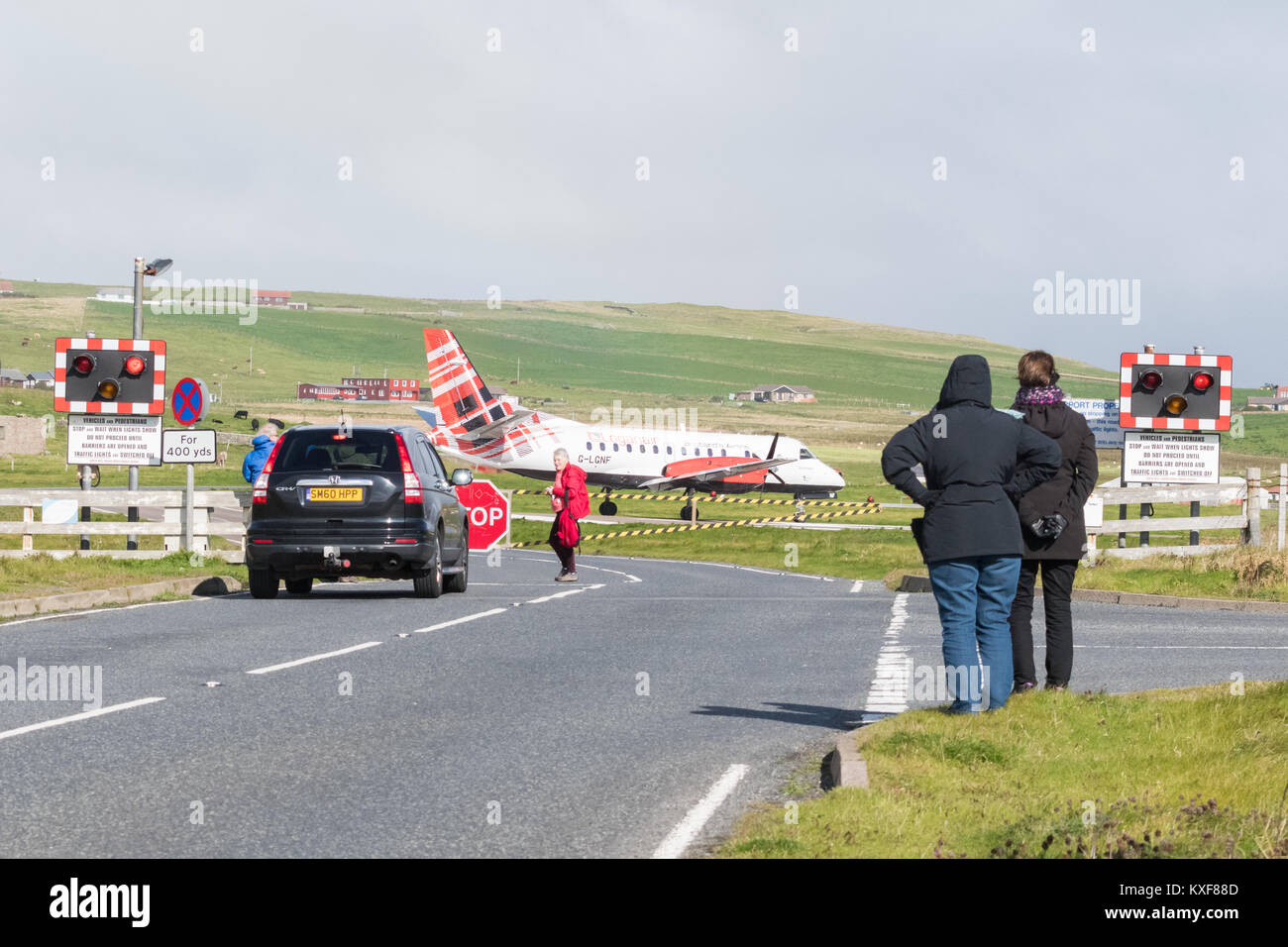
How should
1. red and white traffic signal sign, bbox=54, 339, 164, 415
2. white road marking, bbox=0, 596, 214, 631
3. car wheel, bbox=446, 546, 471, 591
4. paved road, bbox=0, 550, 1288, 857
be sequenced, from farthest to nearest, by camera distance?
1. red and white traffic signal sign, bbox=54, 339, 164, 415
2. car wheel, bbox=446, 546, 471, 591
3. white road marking, bbox=0, 596, 214, 631
4. paved road, bbox=0, 550, 1288, 857

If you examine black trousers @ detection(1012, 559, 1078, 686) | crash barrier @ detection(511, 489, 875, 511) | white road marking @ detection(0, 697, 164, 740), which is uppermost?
black trousers @ detection(1012, 559, 1078, 686)

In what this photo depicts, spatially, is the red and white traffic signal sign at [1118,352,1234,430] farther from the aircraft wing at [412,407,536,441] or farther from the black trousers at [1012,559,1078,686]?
the aircraft wing at [412,407,536,441]

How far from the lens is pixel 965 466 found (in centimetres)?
908

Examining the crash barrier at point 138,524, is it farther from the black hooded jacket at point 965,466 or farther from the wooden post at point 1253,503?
the black hooded jacket at point 965,466

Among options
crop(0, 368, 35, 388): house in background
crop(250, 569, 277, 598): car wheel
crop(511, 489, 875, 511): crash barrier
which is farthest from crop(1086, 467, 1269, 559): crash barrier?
crop(0, 368, 35, 388): house in background

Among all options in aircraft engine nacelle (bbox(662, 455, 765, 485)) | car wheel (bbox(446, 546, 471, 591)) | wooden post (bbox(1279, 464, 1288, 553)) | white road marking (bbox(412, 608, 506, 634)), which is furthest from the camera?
aircraft engine nacelle (bbox(662, 455, 765, 485))

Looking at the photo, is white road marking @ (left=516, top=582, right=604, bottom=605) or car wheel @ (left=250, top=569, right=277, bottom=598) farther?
white road marking @ (left=516, top=582, right=604, bottom=605)

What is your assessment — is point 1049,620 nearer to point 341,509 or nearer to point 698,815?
point 698,815

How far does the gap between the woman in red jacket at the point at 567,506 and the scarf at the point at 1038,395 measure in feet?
41.4

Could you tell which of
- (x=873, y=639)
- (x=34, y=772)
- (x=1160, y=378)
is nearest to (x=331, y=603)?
(x=873, y=639)

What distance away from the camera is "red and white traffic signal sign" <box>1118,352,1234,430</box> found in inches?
944

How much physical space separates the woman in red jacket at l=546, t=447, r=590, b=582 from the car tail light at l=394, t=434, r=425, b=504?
3.80 meters

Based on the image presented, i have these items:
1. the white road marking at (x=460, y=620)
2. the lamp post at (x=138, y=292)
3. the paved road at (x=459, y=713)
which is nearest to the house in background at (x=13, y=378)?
the lamp post at (x=138, y=292)
